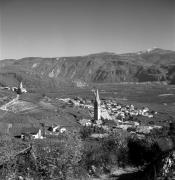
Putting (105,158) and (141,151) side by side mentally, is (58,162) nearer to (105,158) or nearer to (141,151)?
(105,158)

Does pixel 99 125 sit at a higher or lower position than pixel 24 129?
lower

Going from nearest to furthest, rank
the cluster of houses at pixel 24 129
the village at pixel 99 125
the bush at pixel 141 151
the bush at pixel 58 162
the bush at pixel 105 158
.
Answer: the bush at pixel 58 162
the bush at pixel 105 158
the bush at pixel 141 151
the village at pixel 99 125
the cluster of houses at pixel 24 129

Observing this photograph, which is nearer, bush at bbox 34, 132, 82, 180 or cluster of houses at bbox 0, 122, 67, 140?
bush at bbox 34, 132, 82, 180

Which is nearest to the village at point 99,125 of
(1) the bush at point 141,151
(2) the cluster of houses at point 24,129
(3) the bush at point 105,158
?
(2) the cluster of houses at point 24,129

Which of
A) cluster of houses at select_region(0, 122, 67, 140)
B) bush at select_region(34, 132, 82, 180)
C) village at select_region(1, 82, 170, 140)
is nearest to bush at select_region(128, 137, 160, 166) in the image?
bush at select_region(34, 132, 82, 180)

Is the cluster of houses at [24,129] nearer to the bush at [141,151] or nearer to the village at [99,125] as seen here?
the village at [99,125]

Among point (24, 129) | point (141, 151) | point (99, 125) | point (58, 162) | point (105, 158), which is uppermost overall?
point (58, 162)

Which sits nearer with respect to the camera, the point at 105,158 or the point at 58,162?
the point at 58,162

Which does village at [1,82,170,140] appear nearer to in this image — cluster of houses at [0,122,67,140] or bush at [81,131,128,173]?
cluster of houses at [0,122,67,140]

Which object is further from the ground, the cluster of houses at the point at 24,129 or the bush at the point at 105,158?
the bush at the point at 105,158

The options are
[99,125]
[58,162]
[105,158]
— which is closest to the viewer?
[58,162]

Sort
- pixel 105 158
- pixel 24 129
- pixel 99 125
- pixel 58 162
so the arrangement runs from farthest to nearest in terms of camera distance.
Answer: pixel 99 125 < pixel 24 129 < pixel 105 158 < pixel 58 162

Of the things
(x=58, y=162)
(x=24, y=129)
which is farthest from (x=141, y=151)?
(x=24, y=129)
